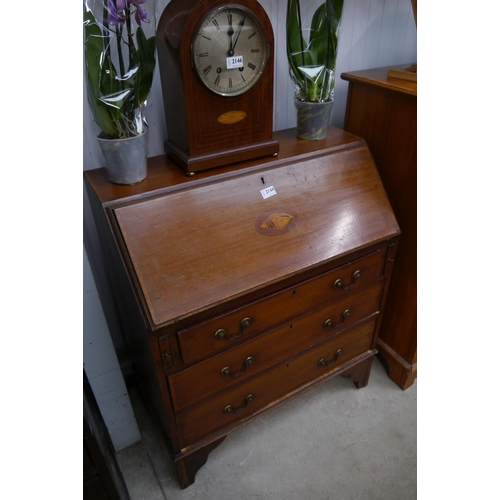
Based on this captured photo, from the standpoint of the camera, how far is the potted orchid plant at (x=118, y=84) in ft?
3.02

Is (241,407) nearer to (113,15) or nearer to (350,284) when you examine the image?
(350,284)

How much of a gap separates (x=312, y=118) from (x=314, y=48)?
215 millimetres

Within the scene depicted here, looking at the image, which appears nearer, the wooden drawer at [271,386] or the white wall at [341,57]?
the wooden drawer at [271,386]

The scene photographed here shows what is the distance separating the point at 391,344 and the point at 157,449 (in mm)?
1095

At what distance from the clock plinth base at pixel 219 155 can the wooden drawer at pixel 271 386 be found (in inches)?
27.5

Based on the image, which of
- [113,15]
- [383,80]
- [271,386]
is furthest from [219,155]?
[271,386]

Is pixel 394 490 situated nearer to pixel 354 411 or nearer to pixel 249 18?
pixel 354 411

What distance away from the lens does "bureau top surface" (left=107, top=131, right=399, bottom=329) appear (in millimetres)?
970

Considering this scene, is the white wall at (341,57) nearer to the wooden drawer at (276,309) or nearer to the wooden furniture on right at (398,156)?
the wooden furniture on right at (398,156)

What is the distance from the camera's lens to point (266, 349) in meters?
1.24

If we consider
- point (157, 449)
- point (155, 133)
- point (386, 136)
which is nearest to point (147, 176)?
point (155, 133)

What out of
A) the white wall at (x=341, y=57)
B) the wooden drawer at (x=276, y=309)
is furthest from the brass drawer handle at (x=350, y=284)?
the white wall at (x=341, y=57)

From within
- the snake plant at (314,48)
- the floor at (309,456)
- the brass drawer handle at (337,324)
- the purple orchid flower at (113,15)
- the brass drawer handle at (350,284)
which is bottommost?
the floor at (309,456)

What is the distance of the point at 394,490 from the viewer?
4.63ft
